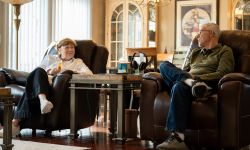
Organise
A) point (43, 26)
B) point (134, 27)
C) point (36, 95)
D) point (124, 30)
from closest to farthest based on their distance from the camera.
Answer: point (36, 95) < point (43, 26) < point (134, 27) < point (124, 30)

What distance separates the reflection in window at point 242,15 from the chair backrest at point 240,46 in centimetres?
375

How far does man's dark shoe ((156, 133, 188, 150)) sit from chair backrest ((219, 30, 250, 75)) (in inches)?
35.9

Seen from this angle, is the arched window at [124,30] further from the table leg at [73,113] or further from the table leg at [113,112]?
the table leg at [73,113]

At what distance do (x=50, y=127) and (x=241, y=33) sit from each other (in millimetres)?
1949

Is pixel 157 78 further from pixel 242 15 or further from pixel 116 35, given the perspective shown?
pixel 116 35

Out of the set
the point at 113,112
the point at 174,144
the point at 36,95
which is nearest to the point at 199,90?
the point at 174,144

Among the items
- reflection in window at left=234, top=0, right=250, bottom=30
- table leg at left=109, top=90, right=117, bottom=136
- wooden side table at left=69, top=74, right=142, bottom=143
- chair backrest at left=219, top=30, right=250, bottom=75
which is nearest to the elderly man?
chair backrest at left=219, top=30, right=250, bottom=75

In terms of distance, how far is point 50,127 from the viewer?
420 centimetres

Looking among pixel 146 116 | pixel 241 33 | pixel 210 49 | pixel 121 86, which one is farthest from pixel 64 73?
pixel 241 33

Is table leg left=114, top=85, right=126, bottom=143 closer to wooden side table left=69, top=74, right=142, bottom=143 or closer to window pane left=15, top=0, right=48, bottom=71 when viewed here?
wooden side table left=69, top=74, right=142, bottom=143

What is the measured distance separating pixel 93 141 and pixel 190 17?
4622 mm

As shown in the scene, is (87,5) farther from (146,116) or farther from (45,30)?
(146,116)

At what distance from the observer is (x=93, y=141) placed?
156 inches

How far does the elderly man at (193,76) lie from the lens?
326cm
